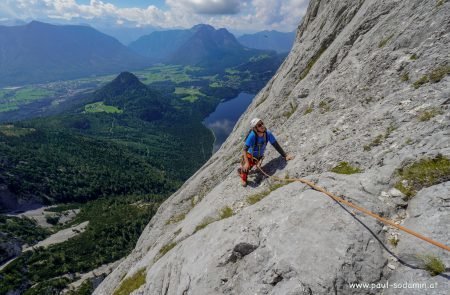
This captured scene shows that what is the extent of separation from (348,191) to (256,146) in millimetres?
7077

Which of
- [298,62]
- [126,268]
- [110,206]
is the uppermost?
[298,62]

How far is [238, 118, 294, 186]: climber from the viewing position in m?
16.8

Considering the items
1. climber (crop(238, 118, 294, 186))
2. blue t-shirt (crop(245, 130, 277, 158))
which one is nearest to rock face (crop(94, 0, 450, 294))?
climber (crop(238, 118, 294, 186))

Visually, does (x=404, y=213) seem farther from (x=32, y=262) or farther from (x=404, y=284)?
(x=32, y=262)

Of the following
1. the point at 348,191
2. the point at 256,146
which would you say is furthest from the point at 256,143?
the point at 348,191

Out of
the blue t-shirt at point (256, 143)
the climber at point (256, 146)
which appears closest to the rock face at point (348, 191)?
the climber at point (256, 146)

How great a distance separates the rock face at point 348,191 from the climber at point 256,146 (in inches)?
30.3

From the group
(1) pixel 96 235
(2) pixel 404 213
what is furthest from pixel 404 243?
(1) pixel 96 235

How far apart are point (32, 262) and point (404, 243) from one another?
15702cm

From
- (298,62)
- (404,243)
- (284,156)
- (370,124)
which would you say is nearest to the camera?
(404,243)

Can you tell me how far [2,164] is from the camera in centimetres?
19900

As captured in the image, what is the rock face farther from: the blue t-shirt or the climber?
the blue t-shirt

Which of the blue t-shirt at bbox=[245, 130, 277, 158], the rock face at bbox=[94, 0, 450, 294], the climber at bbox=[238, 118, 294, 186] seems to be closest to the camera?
the rock face at bbox=[94, 0, 450, 294]

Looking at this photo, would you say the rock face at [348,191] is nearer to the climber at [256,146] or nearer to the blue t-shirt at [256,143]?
the climber at [256,146]
